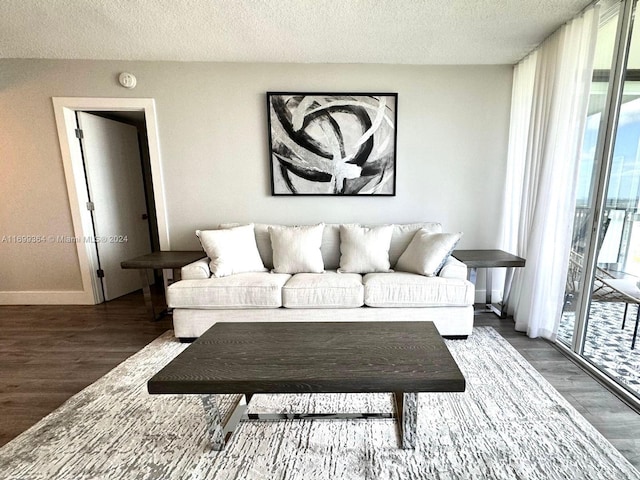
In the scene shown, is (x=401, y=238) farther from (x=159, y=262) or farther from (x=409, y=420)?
(x=159, y=262)

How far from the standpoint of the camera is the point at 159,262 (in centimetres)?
261

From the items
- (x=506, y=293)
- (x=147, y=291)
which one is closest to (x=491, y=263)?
(x=506, y=293)

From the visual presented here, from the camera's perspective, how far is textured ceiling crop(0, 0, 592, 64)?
1.98 metres

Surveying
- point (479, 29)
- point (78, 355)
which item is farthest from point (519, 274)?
point (78, 355)

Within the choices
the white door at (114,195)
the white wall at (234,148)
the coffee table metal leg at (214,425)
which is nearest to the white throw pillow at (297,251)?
the white wall at (234,148)

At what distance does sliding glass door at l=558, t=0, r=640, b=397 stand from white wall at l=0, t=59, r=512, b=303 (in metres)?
0.94

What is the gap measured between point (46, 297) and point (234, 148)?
2731 millimetres

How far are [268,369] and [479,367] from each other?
1.53 m

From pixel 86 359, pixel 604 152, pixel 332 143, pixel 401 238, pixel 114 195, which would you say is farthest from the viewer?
pixel 114 195

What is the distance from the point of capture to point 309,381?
46.2 inches

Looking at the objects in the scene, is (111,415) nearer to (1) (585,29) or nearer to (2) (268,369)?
(2) (268,369)

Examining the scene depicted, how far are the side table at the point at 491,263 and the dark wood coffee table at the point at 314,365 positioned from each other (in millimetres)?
1158

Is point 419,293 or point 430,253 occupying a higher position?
point 430,253

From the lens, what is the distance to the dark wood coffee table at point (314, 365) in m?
1.17
